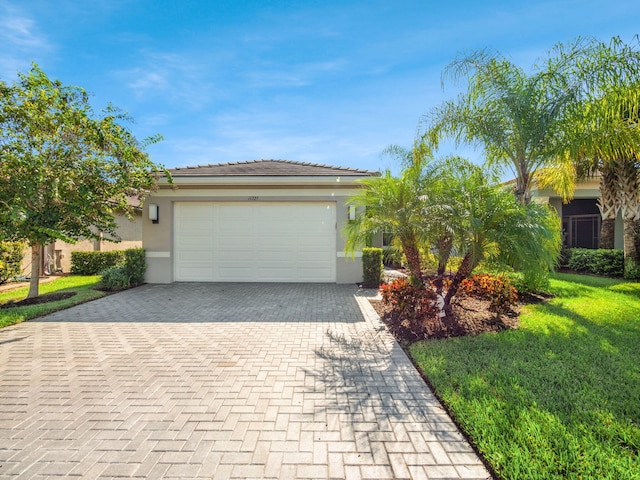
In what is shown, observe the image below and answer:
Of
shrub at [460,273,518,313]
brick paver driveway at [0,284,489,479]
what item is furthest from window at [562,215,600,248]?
brick paver driveway at [0,284,489,479]

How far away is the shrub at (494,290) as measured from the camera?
241 inches

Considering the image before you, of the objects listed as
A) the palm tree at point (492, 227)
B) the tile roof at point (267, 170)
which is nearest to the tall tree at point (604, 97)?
the palm tree at point (492, 227)

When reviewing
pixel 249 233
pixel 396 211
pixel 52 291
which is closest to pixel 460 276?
pixel 396 211

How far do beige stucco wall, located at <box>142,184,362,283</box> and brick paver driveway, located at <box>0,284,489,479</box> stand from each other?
185 inches

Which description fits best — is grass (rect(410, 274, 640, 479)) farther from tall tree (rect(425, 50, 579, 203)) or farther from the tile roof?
the tile roof

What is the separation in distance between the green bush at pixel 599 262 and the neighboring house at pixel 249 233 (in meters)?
9.52

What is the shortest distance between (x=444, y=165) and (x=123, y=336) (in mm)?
6918

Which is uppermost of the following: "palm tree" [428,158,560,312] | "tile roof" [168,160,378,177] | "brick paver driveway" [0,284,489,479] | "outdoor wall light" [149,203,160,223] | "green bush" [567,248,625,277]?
"tile roof" [168,160,378,177]

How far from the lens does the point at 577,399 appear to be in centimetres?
327

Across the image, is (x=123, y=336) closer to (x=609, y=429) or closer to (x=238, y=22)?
(x=609, y=429)

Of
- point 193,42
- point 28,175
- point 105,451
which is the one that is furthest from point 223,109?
point 105,451

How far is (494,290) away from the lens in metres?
6.30

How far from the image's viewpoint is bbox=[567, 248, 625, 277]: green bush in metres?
11.4

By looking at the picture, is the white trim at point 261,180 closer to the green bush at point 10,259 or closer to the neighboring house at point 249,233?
the neighboring house at point 249,233
